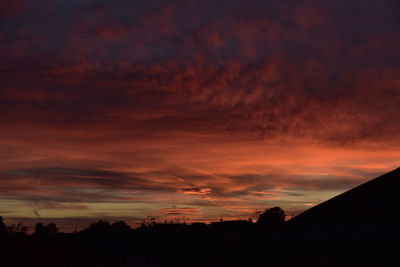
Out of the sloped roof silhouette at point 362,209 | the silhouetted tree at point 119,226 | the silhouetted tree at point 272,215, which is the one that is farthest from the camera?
the silhouetted tree at point 272,215

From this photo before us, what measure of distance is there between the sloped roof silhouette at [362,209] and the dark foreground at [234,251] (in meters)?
0.42

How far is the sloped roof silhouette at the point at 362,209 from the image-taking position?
10680 millimetres

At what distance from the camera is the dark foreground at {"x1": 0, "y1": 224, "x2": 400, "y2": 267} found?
10.7 meters

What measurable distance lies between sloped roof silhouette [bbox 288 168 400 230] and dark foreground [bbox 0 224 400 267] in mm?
418

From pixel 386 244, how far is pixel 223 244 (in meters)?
10.2

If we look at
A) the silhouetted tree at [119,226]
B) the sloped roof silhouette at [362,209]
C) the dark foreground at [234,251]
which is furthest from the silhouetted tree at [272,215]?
the sloped roof silhouette at [362,209]

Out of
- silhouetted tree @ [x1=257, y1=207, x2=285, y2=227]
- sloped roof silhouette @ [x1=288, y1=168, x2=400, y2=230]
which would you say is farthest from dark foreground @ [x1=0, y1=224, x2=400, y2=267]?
silhouetted tree @ [x1=257, y1=207, x2=285, y2=227]

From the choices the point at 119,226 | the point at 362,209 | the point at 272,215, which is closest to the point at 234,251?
the point at 362,209

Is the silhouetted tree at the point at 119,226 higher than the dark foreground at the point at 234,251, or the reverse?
the silhouetted tree at the point at 119,226

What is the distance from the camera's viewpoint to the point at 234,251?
18.5m

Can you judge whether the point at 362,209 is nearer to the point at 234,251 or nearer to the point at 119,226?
the point at 234,251

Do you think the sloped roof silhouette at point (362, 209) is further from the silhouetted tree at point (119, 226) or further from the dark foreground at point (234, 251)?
the silhouetted tree at point (119, 226)

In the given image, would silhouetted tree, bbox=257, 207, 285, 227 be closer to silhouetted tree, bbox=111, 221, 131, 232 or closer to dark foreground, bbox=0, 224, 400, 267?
silhouetted tree, bbox=111, 221, 131, 232

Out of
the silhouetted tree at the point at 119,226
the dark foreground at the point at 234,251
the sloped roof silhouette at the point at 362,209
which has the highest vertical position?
the silhouetted tree at the point at 119,226
